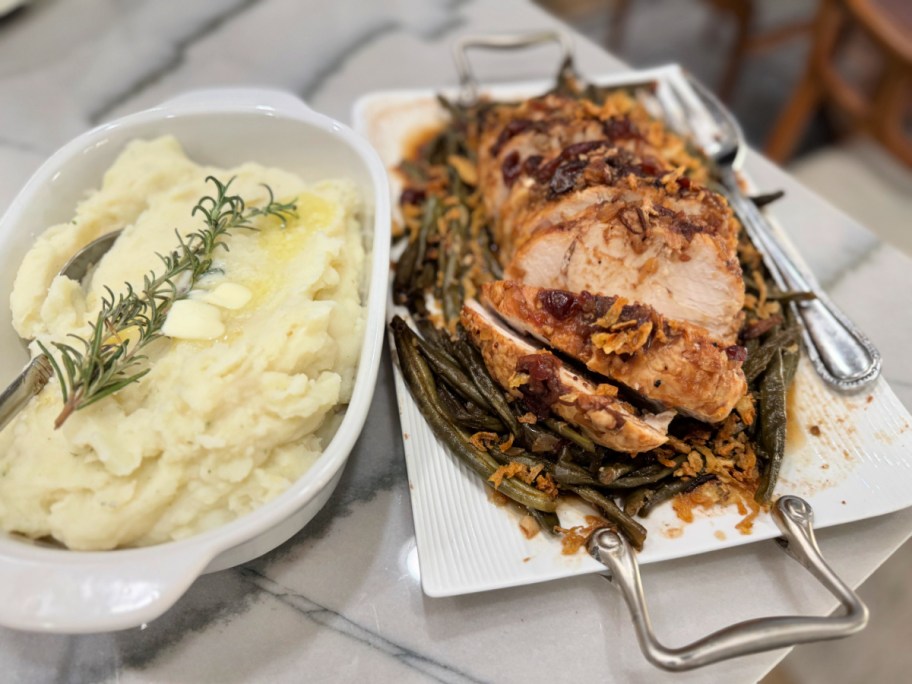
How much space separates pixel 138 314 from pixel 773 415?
7.04ft

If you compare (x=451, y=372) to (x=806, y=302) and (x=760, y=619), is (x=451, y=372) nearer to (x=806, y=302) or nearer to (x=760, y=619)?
(x=760, y=619)

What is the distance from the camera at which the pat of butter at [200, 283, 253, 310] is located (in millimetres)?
2143

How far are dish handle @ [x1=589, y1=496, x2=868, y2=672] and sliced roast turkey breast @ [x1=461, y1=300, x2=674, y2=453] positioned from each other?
32 cm

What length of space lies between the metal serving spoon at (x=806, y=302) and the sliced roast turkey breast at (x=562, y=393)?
0.82 meters

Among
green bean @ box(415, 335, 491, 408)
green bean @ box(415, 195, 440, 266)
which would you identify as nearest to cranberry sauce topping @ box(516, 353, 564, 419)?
green bean @ box(415, 335, 491, 408)

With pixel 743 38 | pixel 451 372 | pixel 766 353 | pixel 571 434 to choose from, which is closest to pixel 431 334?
pixel 451 372

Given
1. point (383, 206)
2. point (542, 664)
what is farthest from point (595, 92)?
point (542, 664)

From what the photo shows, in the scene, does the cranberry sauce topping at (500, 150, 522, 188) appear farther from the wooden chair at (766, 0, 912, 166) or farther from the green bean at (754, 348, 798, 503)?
the wooden chair at (766, 0, 912, 166)

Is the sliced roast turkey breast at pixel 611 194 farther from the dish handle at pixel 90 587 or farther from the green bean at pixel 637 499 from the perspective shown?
the dish handle at pixel 90 587

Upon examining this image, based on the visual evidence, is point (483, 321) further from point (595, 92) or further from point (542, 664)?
point (595, 92)

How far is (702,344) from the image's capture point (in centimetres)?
220

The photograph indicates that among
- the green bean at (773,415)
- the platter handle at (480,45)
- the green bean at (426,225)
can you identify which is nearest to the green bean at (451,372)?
the green bean at (426,225)

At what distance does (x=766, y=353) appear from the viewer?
101 inches

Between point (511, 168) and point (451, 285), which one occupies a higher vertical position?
point (511, 168)
